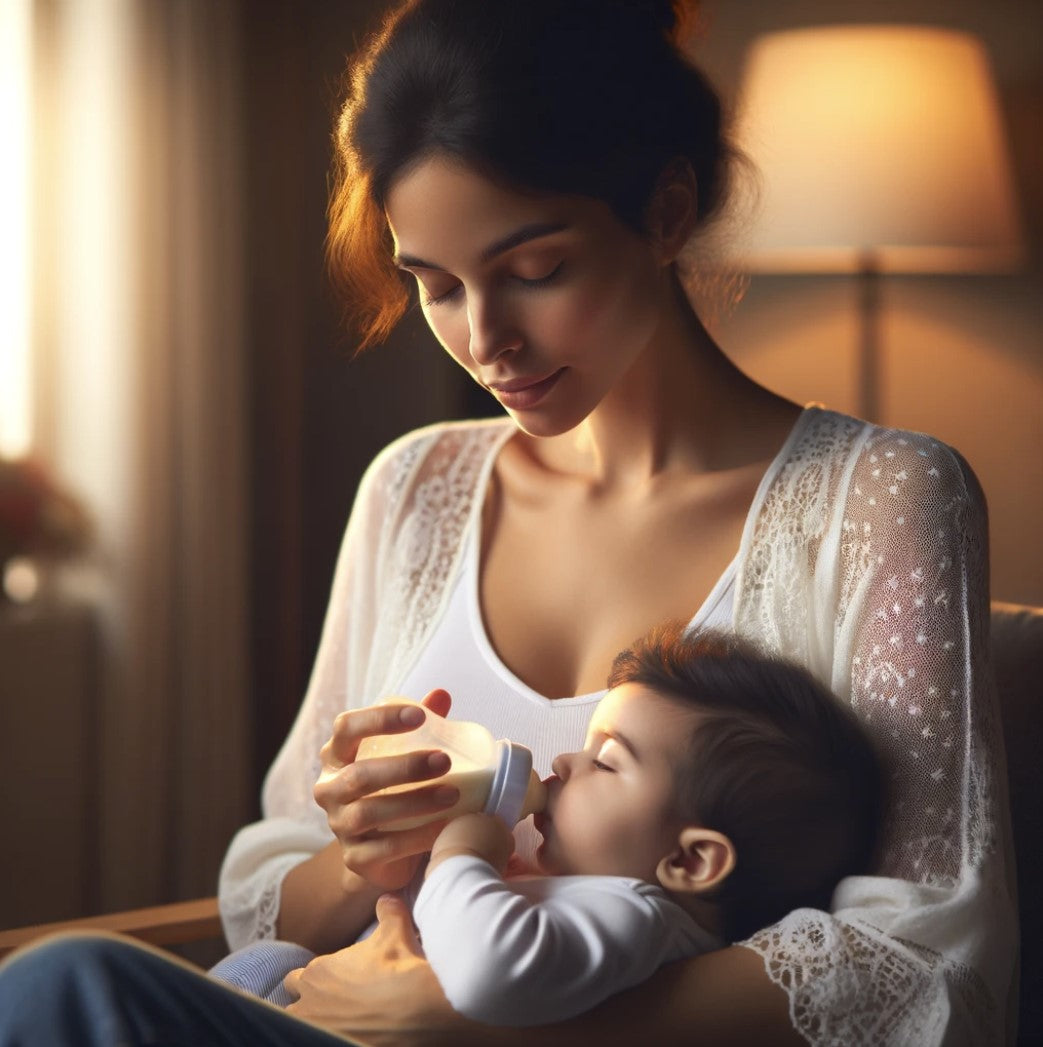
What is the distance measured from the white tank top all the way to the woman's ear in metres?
0.33

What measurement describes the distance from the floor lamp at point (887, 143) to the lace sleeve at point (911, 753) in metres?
1.04

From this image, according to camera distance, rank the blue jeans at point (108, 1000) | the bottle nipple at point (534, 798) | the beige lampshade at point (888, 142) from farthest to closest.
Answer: the beige lampshade at point (888, 142) → the bottle nipple at point (534, 798) → the blue jeans at point (108, 1000)

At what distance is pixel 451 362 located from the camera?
3.17 meters

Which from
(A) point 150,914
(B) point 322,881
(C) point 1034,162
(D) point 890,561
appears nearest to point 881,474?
(D) point 890,561

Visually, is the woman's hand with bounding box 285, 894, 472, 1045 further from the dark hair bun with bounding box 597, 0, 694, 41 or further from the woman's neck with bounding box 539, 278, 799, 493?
the dark hair bun with bounding box 597, 0, 694, 41

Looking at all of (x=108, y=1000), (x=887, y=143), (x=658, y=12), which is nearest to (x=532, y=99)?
(x=658, y=12)

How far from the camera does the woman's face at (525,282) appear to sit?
1221 millimetres

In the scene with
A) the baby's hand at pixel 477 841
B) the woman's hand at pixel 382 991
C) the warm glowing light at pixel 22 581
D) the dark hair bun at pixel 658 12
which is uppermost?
the dark hair bun at pixel 658 12

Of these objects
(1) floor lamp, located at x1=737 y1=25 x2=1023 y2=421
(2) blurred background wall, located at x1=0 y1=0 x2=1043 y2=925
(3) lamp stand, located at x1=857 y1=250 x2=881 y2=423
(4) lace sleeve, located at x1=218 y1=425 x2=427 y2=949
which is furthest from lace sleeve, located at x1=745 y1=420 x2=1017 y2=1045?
(2) blurred background wall, located at x1=0 y1=0 x2=1043 y2=925

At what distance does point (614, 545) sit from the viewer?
144 cm

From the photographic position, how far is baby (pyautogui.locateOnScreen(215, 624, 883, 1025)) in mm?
1058

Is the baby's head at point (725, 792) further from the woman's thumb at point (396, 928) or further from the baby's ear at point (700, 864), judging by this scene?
the woman's thumb at point (396, 928)

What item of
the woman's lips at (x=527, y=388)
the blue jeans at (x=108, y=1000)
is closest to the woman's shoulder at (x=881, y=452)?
the woman's lips at (x=527, y=388)

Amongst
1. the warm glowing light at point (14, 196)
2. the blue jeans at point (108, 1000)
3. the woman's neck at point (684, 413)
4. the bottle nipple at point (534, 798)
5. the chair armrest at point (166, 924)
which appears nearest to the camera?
the blue jeans at point (108, 1000)
